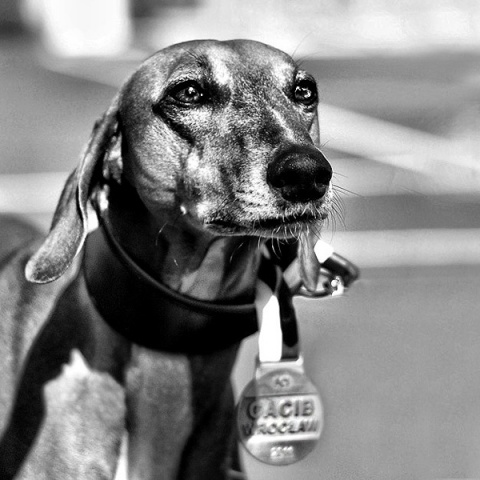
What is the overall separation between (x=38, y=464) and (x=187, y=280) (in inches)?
20.7

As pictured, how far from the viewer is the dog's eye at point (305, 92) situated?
8.58 ft

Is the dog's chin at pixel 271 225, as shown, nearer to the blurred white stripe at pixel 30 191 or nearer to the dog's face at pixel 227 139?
the dog's face at pixel 227 139

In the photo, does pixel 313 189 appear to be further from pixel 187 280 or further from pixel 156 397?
pixel 156 397

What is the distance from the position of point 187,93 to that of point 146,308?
1.60 feet

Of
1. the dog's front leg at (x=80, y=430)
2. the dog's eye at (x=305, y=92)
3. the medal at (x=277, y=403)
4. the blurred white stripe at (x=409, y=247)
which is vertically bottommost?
the dog's front leg at (x=80, y=430)

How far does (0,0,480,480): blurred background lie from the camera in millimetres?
4219

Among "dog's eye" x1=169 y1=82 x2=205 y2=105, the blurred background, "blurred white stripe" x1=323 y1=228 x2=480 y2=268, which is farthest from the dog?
"blurred white stripe" x1=323 y1=228 x2=480 y2=268

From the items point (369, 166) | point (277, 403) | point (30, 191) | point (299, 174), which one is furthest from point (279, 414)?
point (369, 166)

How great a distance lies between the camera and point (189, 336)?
8.19ft

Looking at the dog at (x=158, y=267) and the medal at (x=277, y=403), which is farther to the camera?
the medal at (x=277, y=403)

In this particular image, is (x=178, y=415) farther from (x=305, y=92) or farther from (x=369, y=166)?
(x=369, y=166)

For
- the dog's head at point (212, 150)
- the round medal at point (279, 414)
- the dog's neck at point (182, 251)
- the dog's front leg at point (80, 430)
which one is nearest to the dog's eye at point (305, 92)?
the dog's head at point (212, 150)

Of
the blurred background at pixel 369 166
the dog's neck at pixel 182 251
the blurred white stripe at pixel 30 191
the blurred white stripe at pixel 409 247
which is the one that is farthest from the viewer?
the blurred white stripe at pixel 30 191

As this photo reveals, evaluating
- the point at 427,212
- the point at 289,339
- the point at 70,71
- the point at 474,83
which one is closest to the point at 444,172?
the point at 427,212
